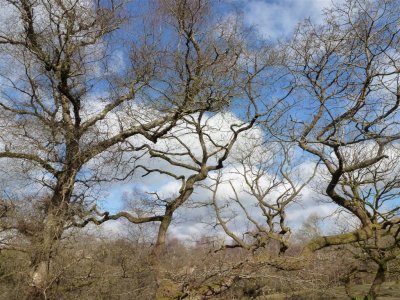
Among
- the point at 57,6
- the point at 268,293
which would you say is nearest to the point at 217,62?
the point at 57,6

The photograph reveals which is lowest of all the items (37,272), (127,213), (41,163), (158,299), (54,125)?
(158,299)

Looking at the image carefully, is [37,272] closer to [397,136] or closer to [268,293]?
[268,293]

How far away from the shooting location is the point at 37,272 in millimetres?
9273

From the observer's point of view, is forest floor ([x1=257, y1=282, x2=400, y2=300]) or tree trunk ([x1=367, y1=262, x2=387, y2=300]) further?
tree trunk ([x1=367, y1=262, x2=387, y2=300])

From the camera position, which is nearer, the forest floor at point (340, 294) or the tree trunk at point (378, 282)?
the forest floor at point (340, 294)

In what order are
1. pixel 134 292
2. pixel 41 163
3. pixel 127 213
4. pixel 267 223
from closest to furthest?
1. pixel 134 292
2. pixel 41 163
3. pixel 127 213
4. pixel 267 223

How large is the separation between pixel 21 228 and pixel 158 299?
13.6 ft

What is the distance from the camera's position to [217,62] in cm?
1267

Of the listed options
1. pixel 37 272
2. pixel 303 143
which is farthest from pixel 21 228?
pixel 303 143

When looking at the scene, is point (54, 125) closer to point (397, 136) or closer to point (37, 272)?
point (37, 272)

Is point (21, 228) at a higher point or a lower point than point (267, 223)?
lower

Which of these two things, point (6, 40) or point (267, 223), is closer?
point (6, 40)

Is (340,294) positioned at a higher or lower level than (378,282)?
lower

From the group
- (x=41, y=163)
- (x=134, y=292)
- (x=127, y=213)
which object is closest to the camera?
(x=134, y=292)
